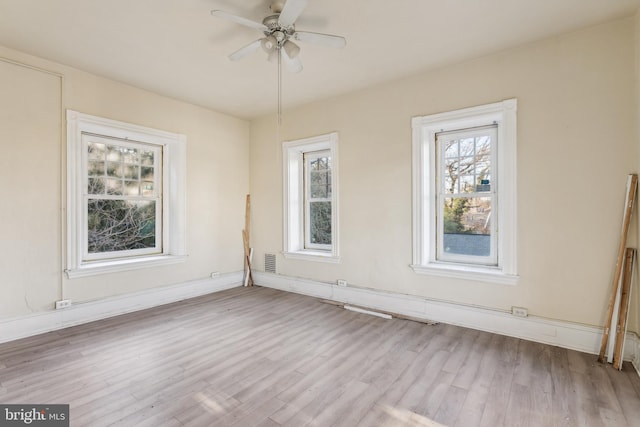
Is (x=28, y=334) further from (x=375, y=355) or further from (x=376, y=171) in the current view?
(x=376, y=171)

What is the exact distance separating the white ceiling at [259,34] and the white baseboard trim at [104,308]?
8.79 feet

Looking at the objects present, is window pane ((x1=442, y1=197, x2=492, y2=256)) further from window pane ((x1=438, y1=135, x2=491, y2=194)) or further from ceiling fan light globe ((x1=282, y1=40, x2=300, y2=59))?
ceiling fan light globe ((x1=282, y1=40, x2=300, y2=59))

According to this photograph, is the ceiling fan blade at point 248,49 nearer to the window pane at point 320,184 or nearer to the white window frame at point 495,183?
the white window frame at point 495,183

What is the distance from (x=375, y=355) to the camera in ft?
8.88

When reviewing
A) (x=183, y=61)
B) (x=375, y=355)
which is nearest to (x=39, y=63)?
(x=183, y=61)

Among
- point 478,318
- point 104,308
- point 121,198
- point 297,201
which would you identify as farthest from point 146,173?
point 478,318

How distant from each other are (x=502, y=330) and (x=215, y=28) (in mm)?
3961

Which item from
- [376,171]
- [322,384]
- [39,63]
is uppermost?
[39,63]

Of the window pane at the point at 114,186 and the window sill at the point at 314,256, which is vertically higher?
A: the window pane at the point at 114,186

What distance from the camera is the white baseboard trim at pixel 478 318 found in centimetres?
270

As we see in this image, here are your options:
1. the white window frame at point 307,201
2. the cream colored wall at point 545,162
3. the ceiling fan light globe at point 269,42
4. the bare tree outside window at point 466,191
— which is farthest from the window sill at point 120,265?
the bare tree outside window at point 466,191

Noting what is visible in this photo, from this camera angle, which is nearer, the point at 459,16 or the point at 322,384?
the point at 322,384

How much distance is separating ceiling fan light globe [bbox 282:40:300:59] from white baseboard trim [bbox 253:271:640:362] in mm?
2874

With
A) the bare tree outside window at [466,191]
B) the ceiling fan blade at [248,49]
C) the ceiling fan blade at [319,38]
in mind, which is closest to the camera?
the ceiling fan blade at [319,38]
